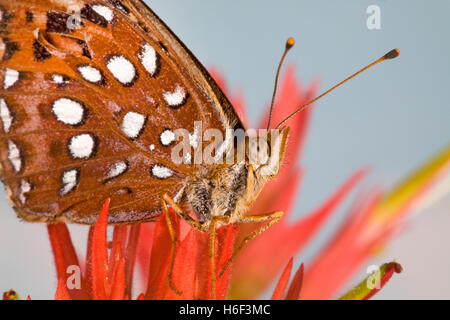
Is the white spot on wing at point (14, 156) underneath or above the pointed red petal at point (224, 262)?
above

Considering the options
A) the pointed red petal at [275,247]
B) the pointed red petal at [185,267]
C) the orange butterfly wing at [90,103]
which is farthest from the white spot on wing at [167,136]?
the pointed red petal at [275,247]

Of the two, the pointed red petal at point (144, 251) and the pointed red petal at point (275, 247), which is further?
the pointed red petal at point (275, 247)

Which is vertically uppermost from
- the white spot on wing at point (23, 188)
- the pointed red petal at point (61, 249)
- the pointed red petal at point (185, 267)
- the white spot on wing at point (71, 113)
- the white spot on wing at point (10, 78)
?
the white spot on wing at point (10, 78)

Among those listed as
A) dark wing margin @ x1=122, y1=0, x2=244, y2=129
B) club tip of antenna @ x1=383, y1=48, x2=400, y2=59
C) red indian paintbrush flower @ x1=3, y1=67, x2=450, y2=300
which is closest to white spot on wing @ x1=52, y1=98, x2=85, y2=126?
dark wing margin @ x1=122, y1=0, x2=244, y2=129

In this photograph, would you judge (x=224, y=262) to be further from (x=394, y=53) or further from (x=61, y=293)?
(x=394, y=53)

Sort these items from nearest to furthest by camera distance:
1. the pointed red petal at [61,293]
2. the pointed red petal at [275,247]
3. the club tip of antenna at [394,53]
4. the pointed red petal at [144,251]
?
the pointed red petal at [61,293] < the club tip of antenna at [394,53] < the pointed red petal at [144,251] < the pointed red petal at [275,247]

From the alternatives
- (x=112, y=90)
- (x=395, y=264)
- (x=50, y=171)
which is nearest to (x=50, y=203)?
(x=50, y=171)

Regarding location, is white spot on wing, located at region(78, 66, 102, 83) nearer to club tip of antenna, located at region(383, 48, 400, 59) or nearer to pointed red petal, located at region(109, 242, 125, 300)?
pointed red petal, located at region(109, 242, 125, 300)

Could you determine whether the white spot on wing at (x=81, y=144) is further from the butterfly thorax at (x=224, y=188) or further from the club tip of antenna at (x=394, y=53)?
the club tip of antenna at (x=394, y=53)
